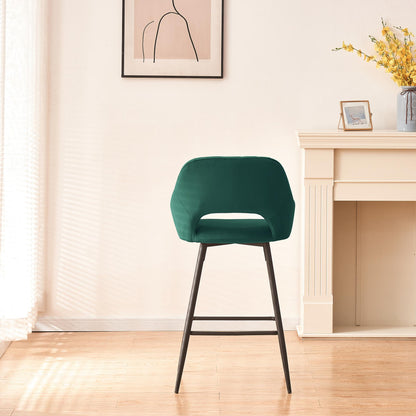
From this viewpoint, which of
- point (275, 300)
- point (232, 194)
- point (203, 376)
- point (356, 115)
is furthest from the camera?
point (356, 115)

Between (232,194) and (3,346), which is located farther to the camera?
(3,346)

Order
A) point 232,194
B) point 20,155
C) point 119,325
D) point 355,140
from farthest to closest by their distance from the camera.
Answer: point 119,325 → point 355,140 → point 20,155 → point 232,194

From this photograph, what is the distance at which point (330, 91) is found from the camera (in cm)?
319

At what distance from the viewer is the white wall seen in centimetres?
315

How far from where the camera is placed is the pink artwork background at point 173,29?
123 inches

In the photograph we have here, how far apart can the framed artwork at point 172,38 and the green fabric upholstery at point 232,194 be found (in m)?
1.12

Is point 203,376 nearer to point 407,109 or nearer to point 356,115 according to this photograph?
point 356,115

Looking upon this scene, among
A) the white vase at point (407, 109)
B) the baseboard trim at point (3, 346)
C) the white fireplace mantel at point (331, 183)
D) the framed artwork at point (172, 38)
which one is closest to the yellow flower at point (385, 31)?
the white vase at point (407, 109)

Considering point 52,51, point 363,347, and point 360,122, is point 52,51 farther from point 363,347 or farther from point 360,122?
point 363,347

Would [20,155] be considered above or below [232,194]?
above

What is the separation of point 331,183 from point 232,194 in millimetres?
944

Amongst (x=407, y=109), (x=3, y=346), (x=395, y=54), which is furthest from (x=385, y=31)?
(x=3, y=346)

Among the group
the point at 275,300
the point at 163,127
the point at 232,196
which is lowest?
the point at 275,300

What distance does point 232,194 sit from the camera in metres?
2.17
